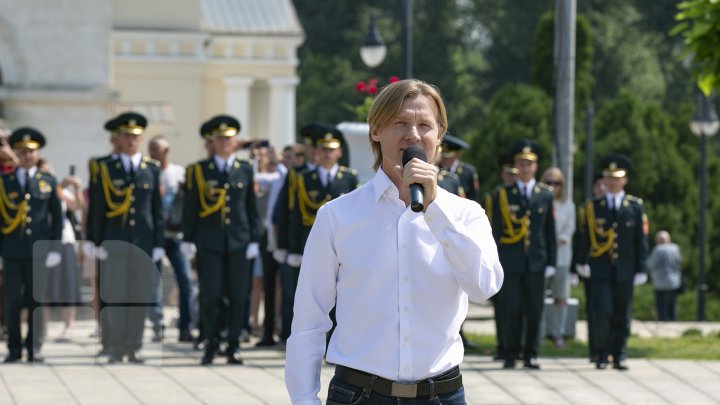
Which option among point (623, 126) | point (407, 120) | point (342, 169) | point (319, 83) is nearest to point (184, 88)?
point (623, 126)

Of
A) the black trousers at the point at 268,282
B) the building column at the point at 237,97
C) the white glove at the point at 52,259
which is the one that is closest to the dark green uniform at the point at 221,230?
the white glove at the point at 52,259

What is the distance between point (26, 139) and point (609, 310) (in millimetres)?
4860

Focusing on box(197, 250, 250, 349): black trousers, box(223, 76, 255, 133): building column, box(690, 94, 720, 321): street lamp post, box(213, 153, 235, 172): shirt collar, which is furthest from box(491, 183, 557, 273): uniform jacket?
box(223, 76, 255, 133): building column

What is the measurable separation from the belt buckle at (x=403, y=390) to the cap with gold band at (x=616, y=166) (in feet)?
29.4

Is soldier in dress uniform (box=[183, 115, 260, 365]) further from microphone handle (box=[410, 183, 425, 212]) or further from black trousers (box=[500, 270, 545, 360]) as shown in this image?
microphone handle (box=[410, 183, 425, 212])

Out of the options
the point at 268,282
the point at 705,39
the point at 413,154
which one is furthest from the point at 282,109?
the point at 413,154

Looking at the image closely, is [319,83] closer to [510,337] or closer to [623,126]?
[623,126]

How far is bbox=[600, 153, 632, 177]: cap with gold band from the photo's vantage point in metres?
14.6

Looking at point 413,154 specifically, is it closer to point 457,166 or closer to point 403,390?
point 403,390

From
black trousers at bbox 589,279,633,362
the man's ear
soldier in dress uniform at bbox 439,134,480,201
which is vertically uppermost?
the man's ear

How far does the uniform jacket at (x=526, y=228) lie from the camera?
14.5m

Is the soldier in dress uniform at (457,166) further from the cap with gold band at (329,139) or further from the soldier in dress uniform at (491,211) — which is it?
the cap with gold band at (329,139)

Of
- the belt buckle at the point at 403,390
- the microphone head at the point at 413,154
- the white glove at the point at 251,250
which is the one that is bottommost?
the white glove at the point at 251,250

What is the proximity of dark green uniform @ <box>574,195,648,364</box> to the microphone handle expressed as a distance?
9.15 meters
